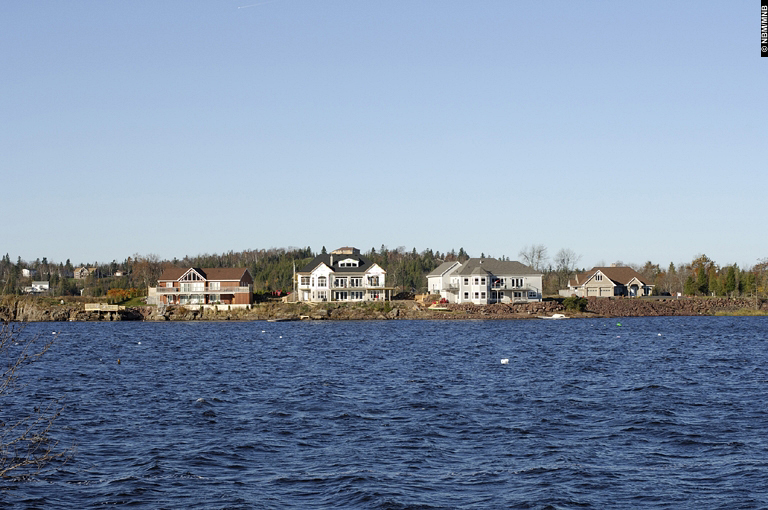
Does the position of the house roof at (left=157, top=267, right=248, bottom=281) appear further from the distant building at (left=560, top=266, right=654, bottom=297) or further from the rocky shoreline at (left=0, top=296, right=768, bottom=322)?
the distant building at (left=560, top=266, right=654, bottom=297)

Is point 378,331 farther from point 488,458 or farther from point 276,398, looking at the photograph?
point 488,458

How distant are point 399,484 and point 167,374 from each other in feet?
81.0

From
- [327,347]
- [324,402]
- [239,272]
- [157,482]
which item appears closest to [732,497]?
Answer: [157,482]

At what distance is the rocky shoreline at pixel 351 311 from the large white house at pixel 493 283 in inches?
161

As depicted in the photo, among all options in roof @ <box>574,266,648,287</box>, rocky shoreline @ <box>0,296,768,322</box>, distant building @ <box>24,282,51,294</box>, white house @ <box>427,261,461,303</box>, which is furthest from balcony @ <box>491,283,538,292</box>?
distant building @ <box>24,282,51,294</box>

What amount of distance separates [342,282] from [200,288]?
69.4 ft

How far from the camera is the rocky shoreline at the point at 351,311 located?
99.2 metres

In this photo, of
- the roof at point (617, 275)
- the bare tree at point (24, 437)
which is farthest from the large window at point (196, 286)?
the bare tree at point (24, 437)

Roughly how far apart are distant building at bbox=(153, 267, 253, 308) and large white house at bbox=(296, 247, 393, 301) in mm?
9201

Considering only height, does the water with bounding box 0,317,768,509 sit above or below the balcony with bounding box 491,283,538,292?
below

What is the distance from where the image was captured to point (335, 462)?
64.6 ft

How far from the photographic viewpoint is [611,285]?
12450 cm

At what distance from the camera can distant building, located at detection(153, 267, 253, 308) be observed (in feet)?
358

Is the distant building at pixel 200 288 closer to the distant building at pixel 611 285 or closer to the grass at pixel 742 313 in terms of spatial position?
the distant building at pixel 611 285
